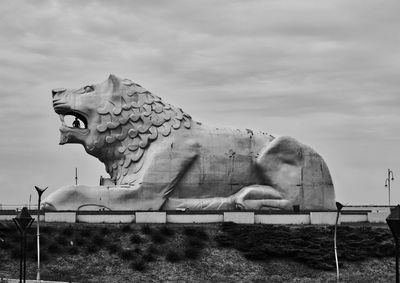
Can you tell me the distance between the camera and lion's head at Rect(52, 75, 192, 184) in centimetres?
4359

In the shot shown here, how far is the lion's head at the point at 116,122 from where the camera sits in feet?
143

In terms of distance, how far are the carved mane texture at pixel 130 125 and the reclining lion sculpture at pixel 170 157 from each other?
0.04 meters

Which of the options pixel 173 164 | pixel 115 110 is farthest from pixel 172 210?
pixel 115 110

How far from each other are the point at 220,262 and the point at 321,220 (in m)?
6.90

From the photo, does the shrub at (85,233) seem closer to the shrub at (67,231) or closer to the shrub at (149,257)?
the shrub at (67,231)

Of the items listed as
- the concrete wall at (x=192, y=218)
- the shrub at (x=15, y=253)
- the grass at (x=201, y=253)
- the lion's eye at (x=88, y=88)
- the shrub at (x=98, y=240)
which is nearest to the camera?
the grass at (x=201, y=253)

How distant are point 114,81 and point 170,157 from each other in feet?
14.0

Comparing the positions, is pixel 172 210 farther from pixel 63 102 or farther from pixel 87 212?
pixel 63 102

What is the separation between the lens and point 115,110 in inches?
1720

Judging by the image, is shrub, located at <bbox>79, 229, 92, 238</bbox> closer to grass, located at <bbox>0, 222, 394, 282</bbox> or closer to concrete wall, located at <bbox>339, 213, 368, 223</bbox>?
grass, located at <bbox>0, 222, 394, 282</bbox>

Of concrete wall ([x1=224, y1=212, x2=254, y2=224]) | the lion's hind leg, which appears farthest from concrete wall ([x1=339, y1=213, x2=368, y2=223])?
concrete wall ([x1=224, y1=212, x2=254, y2=224])

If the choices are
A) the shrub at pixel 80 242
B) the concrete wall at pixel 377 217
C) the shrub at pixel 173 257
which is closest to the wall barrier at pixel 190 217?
the shrub at pixel 80 242

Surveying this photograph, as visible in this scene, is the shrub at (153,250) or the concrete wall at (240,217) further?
the concrete wall at (240,217)

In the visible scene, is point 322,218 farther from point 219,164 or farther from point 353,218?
point 219,164
